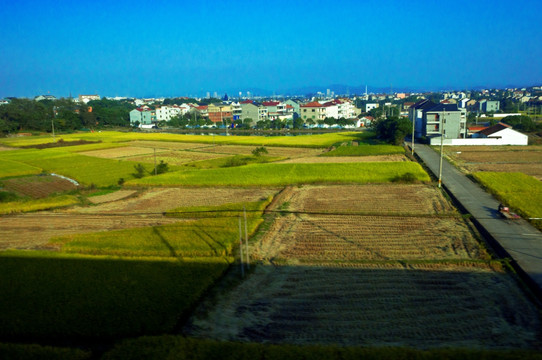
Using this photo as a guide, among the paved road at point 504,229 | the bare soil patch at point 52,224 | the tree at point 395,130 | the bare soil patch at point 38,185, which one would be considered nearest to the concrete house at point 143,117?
the tree at point 395,130

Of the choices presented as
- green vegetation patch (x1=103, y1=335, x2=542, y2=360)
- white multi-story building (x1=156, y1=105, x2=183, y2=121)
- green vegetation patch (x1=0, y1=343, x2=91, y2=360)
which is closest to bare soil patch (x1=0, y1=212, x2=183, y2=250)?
green vegetation patch (x1=0, y1=343, x2=91, y2=360)

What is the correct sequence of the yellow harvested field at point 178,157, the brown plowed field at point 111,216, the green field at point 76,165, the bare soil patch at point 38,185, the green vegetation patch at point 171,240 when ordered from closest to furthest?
the green vegetation patch at point 171,240 → the brown plowed field at point 111,216 → the bare soil patch at point 38,185 → the green field at point 76,165 → the yellow harvested field at point 178,157

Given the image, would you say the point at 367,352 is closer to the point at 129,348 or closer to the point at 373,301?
the point at 373,301

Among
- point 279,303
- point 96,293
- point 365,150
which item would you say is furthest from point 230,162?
point 279,303

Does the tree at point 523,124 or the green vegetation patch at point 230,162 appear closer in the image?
the green vegetation patch at point 230,162

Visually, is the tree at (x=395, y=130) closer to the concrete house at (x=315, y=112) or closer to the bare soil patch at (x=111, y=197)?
the bare soil patch at (x=111, y=197)

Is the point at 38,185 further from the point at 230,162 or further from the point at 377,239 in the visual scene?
the point at 377,239
